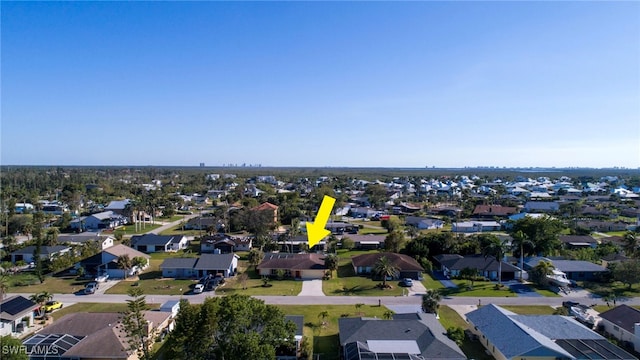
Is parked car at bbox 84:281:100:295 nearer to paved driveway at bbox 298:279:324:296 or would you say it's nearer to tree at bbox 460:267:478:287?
paved driveway at bbox 298:279:324:296

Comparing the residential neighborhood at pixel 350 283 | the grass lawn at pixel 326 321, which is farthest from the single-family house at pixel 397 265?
the grass lawn at pixel 326 321

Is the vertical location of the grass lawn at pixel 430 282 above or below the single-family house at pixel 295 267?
below

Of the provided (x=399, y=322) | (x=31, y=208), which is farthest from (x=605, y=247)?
(x=31, y=208)

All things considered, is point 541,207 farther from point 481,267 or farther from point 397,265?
point 397,265

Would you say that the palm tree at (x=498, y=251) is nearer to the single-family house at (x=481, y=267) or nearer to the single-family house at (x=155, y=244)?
the single-family house at (x=481, y=267)

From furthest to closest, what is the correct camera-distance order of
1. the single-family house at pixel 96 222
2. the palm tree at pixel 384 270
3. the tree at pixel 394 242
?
1. the single-family house at pixel 96 222
2. the tree at pixel 394 242
3. the palm tree at pixel 384 270

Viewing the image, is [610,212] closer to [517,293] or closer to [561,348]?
[517,293]

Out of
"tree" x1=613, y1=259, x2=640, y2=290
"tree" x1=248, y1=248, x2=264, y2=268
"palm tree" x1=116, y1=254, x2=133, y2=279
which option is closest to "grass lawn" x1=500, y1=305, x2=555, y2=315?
"tree" x1=613, y1=259, x2=640, y2=290

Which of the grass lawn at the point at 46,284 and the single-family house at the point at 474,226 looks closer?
the grass lawn at the point at 46,284
